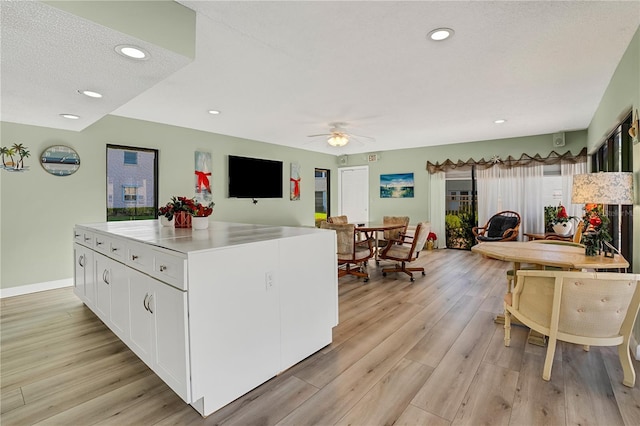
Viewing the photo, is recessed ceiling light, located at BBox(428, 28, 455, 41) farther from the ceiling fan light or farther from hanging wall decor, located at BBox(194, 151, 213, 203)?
hanging wall decor, located at BBox(194, 151, 213, 203)

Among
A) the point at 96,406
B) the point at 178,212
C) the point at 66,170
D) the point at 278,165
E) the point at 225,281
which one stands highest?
the point at 278,165

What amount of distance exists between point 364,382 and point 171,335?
1217 millimetres

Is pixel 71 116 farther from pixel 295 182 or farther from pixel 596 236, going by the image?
pixel 596 236

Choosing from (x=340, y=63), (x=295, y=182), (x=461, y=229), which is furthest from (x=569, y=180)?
(x=295, y=182)

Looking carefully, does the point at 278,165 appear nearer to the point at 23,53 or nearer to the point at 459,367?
the point at 23,53

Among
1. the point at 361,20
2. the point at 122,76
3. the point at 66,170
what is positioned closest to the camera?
the point at 361,20

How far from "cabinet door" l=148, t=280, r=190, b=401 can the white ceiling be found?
1.58 metres

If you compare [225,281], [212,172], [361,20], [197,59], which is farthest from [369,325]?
[212,172]

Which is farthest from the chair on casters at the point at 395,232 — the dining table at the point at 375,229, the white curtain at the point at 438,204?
the white curtain at the point at 438,204

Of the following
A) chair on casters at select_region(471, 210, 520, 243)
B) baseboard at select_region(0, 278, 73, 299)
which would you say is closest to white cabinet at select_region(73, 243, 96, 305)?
baseboard at select_region(0, 278, 73, 299)

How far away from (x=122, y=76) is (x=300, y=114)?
2.48 meters

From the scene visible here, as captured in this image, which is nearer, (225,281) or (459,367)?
(225,281)

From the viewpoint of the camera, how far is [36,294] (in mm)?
4008

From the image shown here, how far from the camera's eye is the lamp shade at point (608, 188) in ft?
7.72
